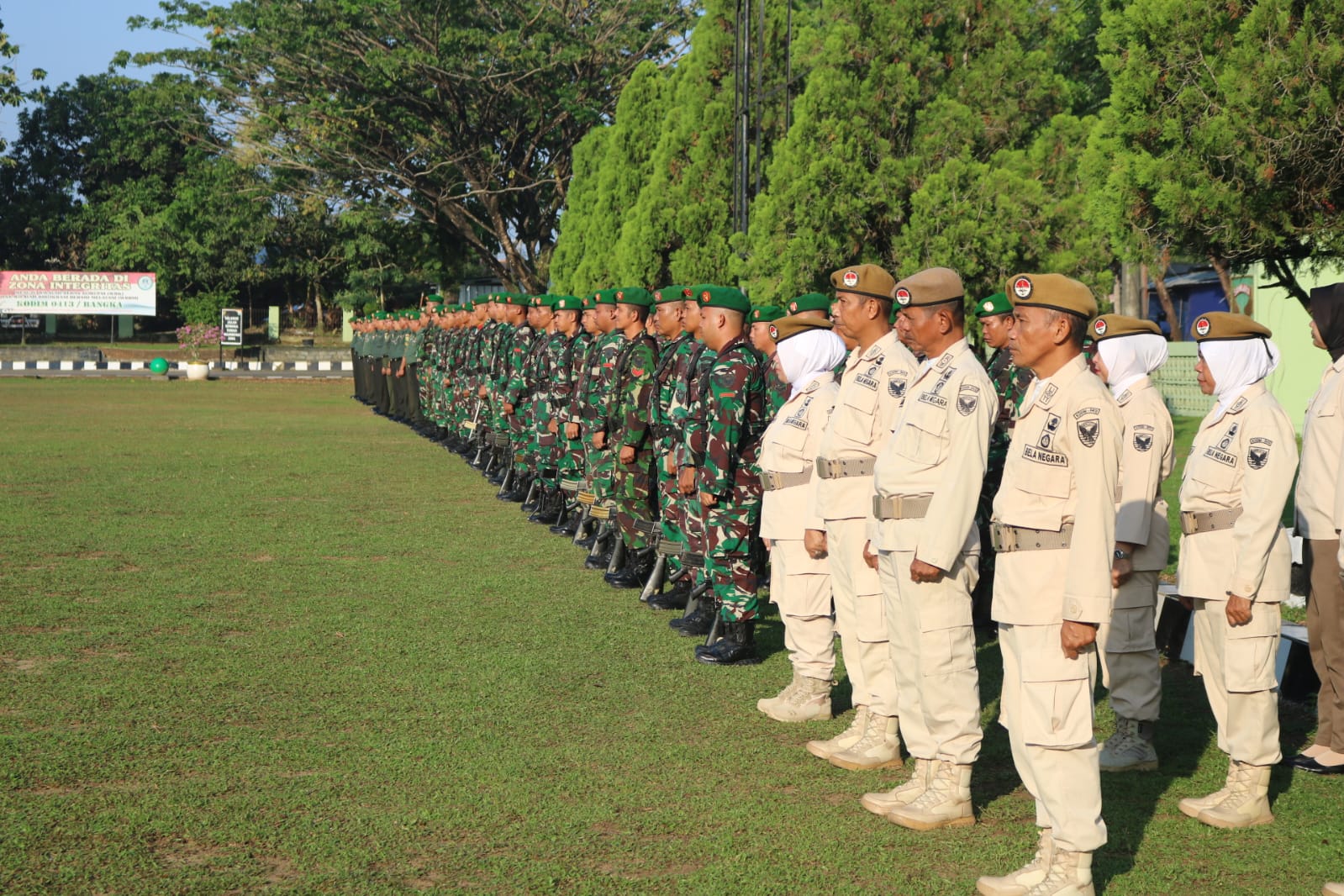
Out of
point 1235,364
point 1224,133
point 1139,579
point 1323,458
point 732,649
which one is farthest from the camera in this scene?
point 732,649

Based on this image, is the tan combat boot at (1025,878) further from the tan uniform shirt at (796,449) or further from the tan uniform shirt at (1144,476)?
the tan uniform shirt at (796,449)

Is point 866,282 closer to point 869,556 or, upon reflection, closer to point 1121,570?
point 869,556

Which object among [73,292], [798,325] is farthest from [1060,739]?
[73,292]

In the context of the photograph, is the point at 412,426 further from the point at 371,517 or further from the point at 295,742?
the point at 295,742

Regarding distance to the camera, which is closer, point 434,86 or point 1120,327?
point 1120,327

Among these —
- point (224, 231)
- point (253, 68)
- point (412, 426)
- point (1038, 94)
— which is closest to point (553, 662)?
point (1038, 94)

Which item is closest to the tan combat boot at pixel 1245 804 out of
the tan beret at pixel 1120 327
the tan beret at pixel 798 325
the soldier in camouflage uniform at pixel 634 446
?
the tan beret at pixel 1120 327

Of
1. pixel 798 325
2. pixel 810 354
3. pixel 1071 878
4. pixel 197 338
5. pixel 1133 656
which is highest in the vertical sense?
pixel 798 325

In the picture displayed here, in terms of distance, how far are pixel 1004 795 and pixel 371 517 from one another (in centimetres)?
758

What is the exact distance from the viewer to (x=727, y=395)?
21.7 ft

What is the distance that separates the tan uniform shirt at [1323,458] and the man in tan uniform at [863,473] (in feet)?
5.10

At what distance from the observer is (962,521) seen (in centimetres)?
404

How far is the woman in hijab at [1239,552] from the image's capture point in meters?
4.49

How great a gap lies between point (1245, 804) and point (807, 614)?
191cm
